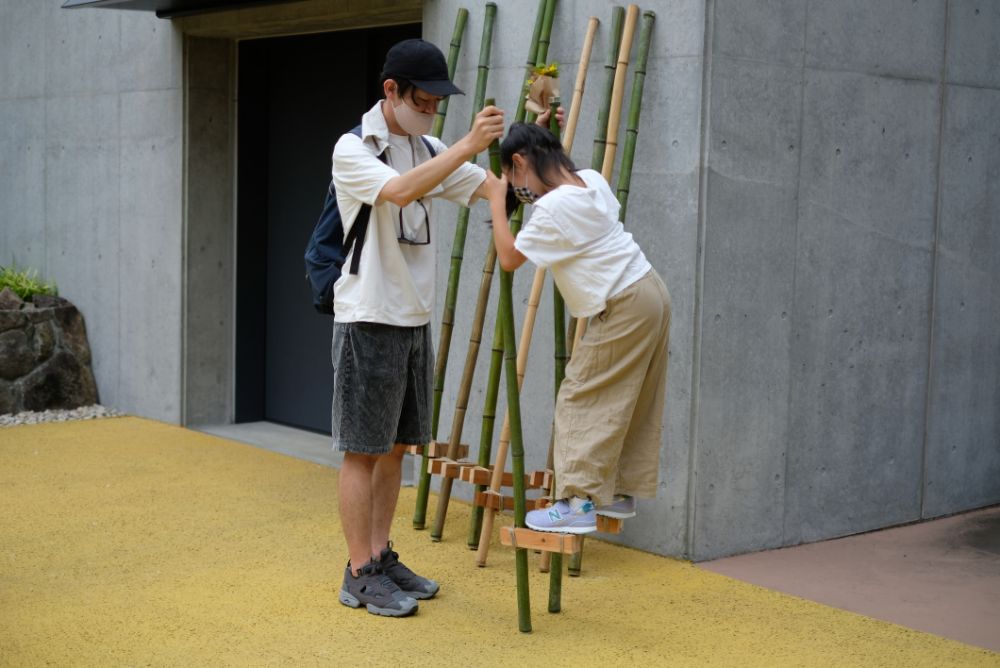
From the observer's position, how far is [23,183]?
31.1ft

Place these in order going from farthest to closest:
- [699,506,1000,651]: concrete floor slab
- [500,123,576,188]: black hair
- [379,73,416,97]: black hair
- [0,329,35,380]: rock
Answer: [0,329,35,380]: rock < [699,506,1000,651]: concrete floor slab < [379,73,416,97]: black hair < [500,123,576,188]: black hair

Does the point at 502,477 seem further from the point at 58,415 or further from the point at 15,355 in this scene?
the point at 15,355

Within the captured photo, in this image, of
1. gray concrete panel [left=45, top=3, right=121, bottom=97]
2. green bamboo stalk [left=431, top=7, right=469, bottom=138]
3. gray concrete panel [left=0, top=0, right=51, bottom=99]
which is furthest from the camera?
gray concrete panel [left=0, top=0, right=51, bottom=99]

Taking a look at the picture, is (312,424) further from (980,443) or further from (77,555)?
(980,443)

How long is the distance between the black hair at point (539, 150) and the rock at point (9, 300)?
5.33 m

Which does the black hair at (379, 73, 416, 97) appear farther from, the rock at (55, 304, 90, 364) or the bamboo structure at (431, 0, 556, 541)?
the rock at (55, 304, 90, 364)

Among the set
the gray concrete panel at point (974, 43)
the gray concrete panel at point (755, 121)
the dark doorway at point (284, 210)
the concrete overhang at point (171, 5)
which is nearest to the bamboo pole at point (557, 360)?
the gray concrete panel at point (755, 121)

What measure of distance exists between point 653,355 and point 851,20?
6.95ft

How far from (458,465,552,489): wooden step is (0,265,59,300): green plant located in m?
4.84

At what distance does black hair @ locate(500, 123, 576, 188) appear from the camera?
167 inches

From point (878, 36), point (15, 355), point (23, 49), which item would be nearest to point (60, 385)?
point (15, 355)

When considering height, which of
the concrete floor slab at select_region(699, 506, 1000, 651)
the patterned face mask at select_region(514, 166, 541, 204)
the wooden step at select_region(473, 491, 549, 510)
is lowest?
the concrete floor slab at select_region(699, 506, 1000, 651)

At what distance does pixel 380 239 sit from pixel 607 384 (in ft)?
3.02

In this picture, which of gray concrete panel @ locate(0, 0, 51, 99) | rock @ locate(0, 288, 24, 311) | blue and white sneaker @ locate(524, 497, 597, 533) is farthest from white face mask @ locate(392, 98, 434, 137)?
gray concrete panel @ locate(0, 0, 51, 99)
